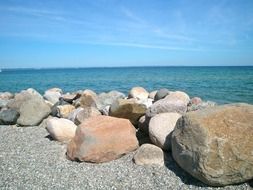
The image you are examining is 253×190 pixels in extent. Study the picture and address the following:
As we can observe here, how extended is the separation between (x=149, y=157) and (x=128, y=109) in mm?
2576

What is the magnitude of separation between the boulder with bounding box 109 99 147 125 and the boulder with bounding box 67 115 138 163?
49.5 inches

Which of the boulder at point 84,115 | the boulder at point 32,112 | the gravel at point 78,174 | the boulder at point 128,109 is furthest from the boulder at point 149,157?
the boulder at point 32,112

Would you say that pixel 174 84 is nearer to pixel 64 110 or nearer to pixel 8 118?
pixel 64 110

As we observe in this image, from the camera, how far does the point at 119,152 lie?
7.48 meters

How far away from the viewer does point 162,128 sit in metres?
7.67

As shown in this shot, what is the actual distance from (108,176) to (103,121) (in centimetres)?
183

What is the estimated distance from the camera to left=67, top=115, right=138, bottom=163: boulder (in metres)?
7.22

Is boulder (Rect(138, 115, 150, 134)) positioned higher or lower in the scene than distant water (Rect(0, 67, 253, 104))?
higher

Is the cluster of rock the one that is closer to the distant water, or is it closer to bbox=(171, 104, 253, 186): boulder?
bbox=(171, 104, 253, 186): boulder

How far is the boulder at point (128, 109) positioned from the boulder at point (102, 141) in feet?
4.13

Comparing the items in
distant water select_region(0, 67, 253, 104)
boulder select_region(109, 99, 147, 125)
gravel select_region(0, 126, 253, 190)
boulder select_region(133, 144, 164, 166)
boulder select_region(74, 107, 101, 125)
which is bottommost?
distant water select_region(0, 67, 253, 104)

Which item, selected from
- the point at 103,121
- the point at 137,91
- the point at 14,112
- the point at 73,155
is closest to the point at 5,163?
the point at 73,155

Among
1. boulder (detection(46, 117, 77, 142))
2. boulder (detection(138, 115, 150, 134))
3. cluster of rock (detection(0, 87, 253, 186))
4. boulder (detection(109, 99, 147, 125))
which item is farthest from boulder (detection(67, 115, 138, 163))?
boulder (detection(46, 117, 77, 142))

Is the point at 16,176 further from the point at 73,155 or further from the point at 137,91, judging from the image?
the point at 137,91
